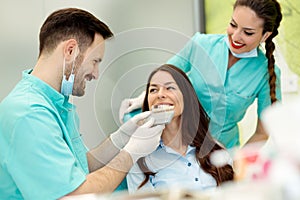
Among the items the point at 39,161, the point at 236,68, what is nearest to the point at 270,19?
the point at 236,68

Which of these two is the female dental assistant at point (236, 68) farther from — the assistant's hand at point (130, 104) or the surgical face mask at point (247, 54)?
the assistant's hand at point (130, 104)

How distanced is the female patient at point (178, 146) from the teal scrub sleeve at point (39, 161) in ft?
1.16

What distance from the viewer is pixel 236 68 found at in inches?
64.8

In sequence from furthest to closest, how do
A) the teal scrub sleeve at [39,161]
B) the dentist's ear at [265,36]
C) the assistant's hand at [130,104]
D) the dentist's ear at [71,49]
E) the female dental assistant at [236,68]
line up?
the dentist's ear at [265,36], the female dental assistant at [236,68], the assistant's hand at [130,104], the dentist's ear at [71,49], the teal scrub sleeve at [39,161]

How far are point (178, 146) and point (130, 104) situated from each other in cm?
24

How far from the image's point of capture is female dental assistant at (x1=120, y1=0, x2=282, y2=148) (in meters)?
A: 1.47

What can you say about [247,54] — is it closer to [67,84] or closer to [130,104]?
[130,104]

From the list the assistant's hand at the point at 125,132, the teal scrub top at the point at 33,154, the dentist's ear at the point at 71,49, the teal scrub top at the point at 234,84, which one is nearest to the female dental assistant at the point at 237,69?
the teal scrub top at the point at 234,84

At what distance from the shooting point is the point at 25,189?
107 cm

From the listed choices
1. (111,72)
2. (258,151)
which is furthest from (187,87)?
(258,151)

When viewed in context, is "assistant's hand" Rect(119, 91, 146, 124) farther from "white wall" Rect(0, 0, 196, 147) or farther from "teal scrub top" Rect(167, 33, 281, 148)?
"teal scrub top" Rect(167, 33, 281, 148)

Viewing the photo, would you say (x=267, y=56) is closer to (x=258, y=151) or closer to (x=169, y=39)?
(x=169, y=39)

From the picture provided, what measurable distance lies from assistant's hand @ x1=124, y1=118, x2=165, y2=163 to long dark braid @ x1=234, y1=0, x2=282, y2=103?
551 mm

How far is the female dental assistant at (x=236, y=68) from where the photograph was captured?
147 cm
